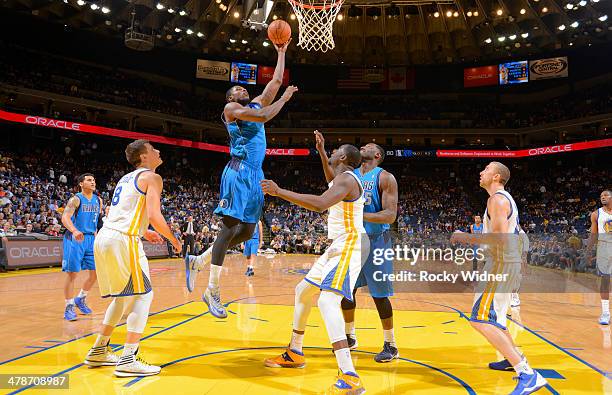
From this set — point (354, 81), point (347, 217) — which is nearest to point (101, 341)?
point (347, 217)

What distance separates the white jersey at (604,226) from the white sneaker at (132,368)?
23.9 ft

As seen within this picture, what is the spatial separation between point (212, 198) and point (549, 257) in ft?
67.0

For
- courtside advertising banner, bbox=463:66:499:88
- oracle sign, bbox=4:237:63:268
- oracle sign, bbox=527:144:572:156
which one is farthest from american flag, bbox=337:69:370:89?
oracle sign, bbox=4:237:63:268

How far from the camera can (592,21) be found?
23781mm

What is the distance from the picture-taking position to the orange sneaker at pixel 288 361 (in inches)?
167

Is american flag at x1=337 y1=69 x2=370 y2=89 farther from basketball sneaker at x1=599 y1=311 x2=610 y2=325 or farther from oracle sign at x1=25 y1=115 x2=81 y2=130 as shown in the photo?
basketball sneaker at x1=599 y1=311 x2=610 y2=325

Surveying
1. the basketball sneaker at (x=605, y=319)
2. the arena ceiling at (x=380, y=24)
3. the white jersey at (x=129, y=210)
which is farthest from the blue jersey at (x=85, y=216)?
the arena ceiling at (x=380, y=24)

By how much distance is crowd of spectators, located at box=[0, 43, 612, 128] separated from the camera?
25.3 metres

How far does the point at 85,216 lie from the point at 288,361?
438 cm

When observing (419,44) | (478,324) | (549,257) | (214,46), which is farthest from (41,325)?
(419,44)

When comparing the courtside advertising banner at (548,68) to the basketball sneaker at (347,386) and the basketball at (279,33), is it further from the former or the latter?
the basketball sneaker at (347,386)

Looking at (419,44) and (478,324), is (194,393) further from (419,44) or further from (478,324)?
(419,44)

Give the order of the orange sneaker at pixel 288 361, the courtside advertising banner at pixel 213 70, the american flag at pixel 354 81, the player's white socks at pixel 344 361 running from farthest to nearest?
the american flag at pixel 354 81, the courtside advertising banner at pixel 213 70, the orange sneaker at pixel 288 361, the player's white socks at pixel 344 361

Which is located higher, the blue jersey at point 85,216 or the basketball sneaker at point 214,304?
the blue jersey at point 85,216
